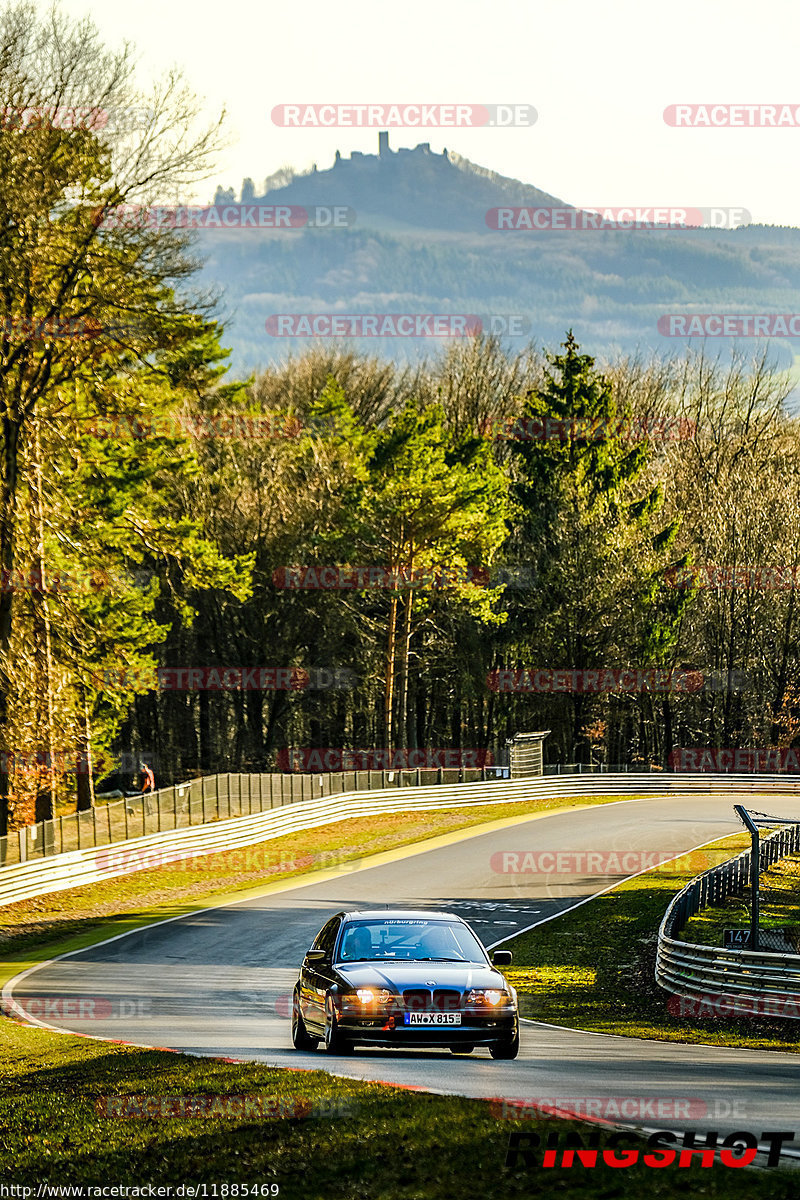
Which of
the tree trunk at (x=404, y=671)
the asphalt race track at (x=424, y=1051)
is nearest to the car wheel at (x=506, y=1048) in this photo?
the asphalt race track at (x=424, y=1051)

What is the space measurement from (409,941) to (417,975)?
1013 millimetres

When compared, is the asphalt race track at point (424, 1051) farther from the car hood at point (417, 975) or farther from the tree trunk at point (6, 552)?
the tree trunk at point (6, 552)

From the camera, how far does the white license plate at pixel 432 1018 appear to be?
42.5 ft

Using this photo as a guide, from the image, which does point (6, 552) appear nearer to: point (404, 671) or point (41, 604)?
point (41, 604)

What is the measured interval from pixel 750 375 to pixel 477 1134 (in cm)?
8041

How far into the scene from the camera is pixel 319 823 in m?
45.3

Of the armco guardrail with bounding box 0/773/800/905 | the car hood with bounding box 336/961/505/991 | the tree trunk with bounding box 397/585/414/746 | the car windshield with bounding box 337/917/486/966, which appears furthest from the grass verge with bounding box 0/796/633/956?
the car hood with bounding box 336/961/505/991

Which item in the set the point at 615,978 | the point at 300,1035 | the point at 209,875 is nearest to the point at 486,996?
the point at 300,1035

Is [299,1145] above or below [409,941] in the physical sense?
below

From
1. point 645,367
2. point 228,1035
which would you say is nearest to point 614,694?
point 645,367

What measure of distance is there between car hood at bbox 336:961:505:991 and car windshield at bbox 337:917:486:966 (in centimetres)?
20

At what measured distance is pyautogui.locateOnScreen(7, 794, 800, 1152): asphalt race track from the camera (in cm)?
1181

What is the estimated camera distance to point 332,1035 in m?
13.4

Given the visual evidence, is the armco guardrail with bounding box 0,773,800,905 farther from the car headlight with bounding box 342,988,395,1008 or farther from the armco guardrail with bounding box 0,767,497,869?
the car headlight with bounding box 342,988,395,1008
